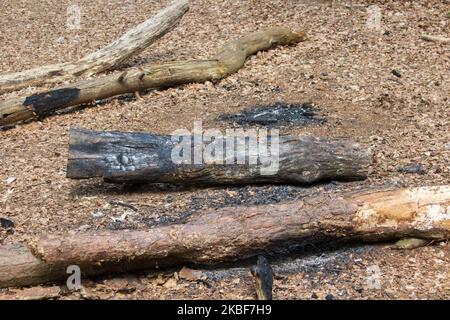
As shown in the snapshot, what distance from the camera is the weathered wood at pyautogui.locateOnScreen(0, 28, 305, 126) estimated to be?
7.23 m

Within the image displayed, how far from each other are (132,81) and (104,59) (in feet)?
3.38

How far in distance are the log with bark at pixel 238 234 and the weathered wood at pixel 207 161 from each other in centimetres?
63

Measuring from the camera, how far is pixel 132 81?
7.66 metres

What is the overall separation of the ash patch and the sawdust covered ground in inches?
5.0

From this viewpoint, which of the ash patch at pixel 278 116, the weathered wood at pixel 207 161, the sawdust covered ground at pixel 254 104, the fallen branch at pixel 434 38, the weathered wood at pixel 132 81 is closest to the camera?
the sawdust covered ground at pixel 254 104

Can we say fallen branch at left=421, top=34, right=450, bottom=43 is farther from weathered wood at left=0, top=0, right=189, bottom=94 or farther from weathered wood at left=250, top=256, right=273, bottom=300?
weathered wood at left=250, top=256, right=273, bottom=300

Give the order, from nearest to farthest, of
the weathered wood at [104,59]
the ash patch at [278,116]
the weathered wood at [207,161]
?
the weathered wood at [207,161]
the ash patch at [278,116]
the weathered wood at [104,59]

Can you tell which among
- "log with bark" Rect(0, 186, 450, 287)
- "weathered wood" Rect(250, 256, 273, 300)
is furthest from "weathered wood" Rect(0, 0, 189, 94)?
"weathered wood" Rect(250, 256, 273, 300)

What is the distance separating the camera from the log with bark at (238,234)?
4.18 meters

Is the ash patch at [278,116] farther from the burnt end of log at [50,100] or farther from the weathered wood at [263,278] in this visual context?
the weathered wood at [263,278]

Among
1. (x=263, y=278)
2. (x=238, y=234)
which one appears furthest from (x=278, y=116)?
(x=263, y=278)

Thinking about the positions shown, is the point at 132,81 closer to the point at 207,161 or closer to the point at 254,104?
the point at 254,104

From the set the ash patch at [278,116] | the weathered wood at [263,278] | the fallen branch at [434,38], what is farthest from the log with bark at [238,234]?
the fallen branch at [434,38]

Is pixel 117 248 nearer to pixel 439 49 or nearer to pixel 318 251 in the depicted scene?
pixel 318 251
